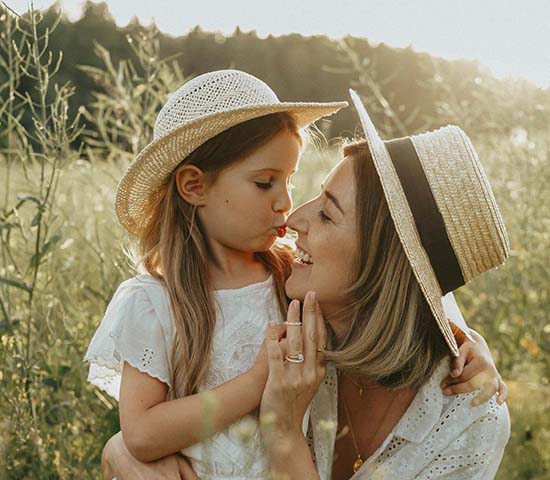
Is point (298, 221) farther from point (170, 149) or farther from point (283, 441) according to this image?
point (283, 441)

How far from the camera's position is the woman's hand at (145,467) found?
102 inches

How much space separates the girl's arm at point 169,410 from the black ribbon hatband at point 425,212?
0.57m

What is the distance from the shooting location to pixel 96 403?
12.1 ft

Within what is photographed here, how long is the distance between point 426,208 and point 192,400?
0.83 m

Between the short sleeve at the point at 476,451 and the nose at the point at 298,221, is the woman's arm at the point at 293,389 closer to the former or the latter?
the nose at the point at 298,221

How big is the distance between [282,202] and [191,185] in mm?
291

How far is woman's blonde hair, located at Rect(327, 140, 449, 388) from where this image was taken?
8.96 feet

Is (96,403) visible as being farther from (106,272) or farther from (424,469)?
(424,469)

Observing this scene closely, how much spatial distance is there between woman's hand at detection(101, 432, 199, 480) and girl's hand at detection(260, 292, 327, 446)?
0.26 m

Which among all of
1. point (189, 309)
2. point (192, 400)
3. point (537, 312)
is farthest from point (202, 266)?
point (537, 312)

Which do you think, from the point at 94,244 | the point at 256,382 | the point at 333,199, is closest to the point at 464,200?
the point at 333,199

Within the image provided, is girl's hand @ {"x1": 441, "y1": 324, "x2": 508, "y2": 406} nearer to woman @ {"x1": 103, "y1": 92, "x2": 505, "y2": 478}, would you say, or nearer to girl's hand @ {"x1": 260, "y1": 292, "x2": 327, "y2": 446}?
woman @ {"x1": 103, "y1": 92, "x2": 505, "y2": 478}

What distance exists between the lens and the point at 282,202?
9.04ft

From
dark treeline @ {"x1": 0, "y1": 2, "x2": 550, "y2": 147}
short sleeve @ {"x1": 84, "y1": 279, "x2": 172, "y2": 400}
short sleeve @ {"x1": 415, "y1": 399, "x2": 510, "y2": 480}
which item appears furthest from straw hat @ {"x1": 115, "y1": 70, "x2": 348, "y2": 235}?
dark treeline @ {"x1": 0, "y1": 2, "x2": 550, "y2": 147}
